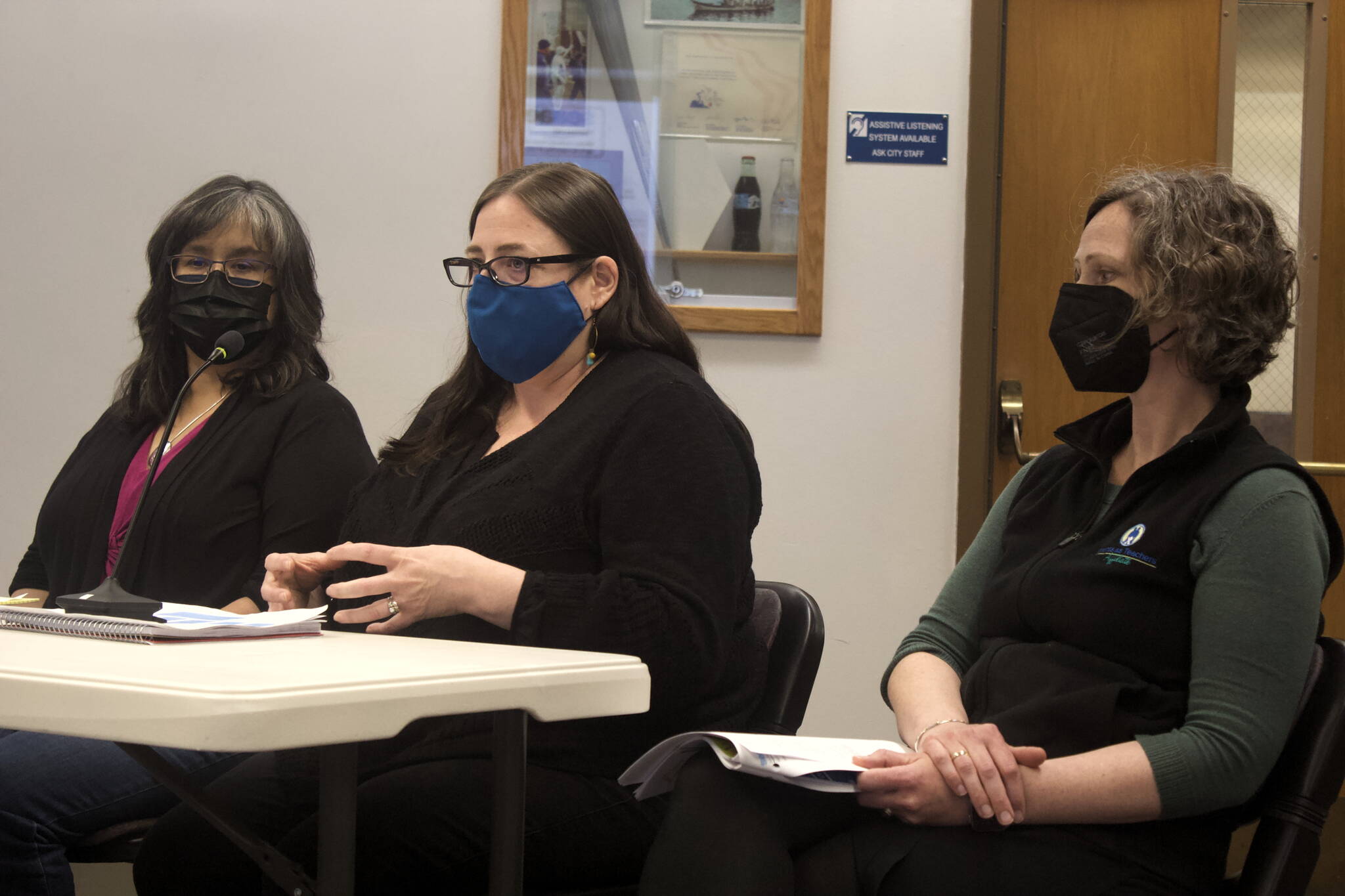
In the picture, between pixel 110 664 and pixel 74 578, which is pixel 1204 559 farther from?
pixel 74 578

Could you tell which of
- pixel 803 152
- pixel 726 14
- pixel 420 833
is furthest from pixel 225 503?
pixel 726 14

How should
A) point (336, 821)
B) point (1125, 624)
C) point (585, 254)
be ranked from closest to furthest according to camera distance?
point (336, 821) → point (1125, 624) → point (585, 254)

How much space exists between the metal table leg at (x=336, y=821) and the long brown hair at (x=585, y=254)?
0.74 metres

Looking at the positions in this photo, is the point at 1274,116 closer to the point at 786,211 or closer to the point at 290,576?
the point at 786,211

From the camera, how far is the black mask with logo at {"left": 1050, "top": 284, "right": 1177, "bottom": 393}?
4.49 feet

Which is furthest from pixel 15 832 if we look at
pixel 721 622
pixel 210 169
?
pixel 210 169

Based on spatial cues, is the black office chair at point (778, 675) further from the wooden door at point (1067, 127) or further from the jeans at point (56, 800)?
the wooden door at point (1067, 127)

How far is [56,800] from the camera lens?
146 cm

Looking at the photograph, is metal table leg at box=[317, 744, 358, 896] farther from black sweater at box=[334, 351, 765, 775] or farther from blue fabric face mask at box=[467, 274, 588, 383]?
blue fabric face mask at box=[467, 274, 588, 383]

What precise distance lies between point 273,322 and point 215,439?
0.81ft

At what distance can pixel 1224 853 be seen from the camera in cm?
121

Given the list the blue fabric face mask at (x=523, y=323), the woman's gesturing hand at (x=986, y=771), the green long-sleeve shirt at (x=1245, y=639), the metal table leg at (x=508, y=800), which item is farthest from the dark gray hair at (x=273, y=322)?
the green long-sleeve shirt at (x=1245, y=639)

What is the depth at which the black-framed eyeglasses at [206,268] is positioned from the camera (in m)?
1.99

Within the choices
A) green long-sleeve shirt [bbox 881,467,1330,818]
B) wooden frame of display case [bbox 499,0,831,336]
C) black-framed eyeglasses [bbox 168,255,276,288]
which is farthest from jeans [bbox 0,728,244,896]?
wooden frame of display case [bbox 499,0,831,336]
